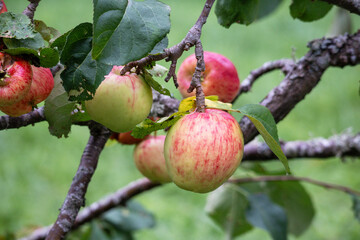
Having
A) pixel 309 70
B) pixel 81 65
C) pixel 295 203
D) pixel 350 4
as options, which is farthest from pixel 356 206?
pixel 81 65

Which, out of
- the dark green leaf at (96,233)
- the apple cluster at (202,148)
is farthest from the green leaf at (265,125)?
the dark green leaf at (96,233)

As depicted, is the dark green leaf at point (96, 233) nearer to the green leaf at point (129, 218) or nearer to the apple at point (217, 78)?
the green leaf at point (129, 218)

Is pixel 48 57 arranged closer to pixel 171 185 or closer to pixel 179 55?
pixel 179 55

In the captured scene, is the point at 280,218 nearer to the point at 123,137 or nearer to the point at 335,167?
the point at 123,137

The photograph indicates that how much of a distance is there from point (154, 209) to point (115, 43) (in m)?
1.59

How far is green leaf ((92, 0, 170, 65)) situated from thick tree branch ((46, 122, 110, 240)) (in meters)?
0.23

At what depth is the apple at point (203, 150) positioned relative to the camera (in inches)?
17.4

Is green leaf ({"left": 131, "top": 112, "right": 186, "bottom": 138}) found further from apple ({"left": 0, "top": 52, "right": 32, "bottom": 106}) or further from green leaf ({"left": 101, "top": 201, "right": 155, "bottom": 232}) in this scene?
green leaf ({"left": 101, "top": 201, "right": 155, "bottom": 232})

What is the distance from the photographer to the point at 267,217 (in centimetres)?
87

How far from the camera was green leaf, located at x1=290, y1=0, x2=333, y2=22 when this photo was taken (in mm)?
705

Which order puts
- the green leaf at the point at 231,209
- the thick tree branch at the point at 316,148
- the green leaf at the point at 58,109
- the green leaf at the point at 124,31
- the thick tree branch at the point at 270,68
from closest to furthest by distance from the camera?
the green leaf at the point at 124,31 → the green leaf at the point at 58,109 → the thick tree branch at the point at 270,68 → the thick tree branch at the point at 316,148 → the green leaf at the point at 231,209

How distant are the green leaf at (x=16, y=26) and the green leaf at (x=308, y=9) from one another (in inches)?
16.5

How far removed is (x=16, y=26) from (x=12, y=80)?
57mm

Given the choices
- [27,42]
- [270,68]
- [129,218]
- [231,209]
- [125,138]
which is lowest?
[129,218]
